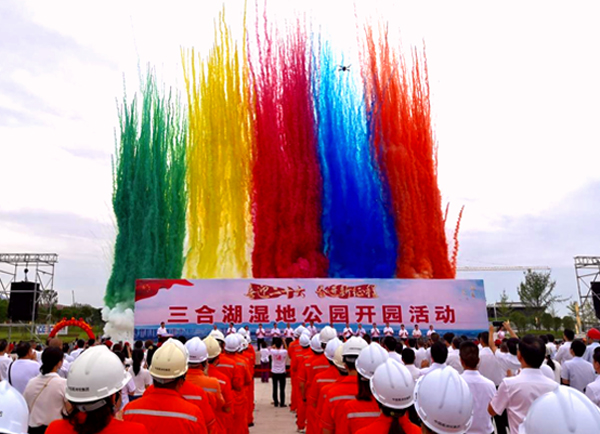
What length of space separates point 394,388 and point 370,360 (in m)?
0.57

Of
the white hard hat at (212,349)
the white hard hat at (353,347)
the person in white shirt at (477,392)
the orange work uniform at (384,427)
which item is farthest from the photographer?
the white hard hat at (212,349)

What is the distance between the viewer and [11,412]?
1688mm

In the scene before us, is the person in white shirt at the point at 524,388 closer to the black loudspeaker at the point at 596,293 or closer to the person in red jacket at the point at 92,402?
the person in red jacket at the point at 92,402

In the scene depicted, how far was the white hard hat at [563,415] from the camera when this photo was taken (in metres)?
1.43

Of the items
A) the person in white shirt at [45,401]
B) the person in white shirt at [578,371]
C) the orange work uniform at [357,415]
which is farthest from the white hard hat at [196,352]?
the person in white shirt at [578,371]

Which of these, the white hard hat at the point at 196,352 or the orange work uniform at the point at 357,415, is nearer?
the orange work uniform at the point at 357,415

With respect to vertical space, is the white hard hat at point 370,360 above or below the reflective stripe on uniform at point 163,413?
above

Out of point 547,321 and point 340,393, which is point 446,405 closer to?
point 340,393

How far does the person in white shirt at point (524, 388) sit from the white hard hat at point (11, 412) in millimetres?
3151

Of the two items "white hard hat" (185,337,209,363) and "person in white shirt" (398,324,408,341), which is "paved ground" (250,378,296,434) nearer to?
"white hard hat" (185,337,209,363)

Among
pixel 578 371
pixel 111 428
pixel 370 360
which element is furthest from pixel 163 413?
pixel 578 371

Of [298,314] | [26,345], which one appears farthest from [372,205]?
[26,345]

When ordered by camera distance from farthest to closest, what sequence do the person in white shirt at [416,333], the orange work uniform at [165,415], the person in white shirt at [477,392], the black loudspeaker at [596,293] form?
1. the black loudspeaker at [596,293]
2. the person in white shirt at [416,333]
3. the person in white shirt at [477,392]
4. the orange work uniform at [165,415]

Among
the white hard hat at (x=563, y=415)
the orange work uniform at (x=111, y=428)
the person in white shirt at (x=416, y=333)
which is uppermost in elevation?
the white hard hat at (x=563, y=415)
